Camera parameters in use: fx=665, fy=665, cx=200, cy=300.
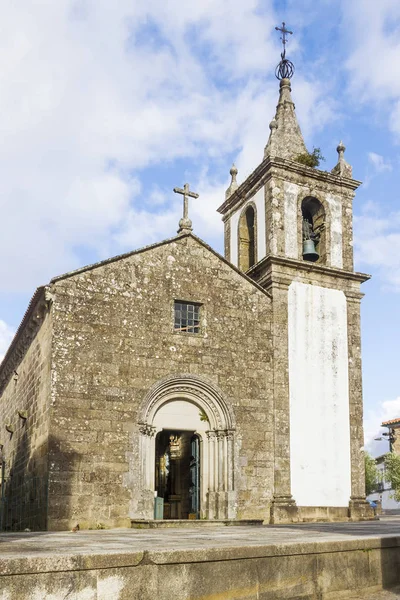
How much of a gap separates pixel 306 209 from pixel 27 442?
35.9ft

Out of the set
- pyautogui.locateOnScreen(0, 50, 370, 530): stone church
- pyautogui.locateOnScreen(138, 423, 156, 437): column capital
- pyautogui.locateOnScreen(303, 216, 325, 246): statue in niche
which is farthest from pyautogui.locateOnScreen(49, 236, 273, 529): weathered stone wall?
pyautogui.locateOnScreen(303, 216, 325, 246): statue in niche

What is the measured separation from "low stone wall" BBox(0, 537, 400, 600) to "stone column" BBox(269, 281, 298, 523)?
9022 mm

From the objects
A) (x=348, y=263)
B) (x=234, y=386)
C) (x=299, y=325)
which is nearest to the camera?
(x=234, y=386)

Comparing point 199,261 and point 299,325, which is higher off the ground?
point 199,261

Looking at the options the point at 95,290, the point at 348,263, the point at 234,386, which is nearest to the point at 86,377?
the point at 95,290

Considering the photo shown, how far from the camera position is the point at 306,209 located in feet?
69.0

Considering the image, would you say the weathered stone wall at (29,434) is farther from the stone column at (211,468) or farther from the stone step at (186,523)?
the stone column at (211,468)

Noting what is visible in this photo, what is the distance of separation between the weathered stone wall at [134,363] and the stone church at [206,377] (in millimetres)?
31

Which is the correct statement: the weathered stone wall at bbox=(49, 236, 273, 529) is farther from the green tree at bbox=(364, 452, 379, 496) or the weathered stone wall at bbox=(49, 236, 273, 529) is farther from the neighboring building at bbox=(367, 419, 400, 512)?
the neighboring building at bbox=(367, 419, 400, 512)

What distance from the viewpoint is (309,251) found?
19.7 meters

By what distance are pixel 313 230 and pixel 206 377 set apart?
671 cm

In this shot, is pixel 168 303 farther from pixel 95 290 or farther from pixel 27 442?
pixel 27 442

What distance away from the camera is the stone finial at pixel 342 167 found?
2105 cm

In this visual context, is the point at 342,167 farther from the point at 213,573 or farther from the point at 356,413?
the point at 213,573
